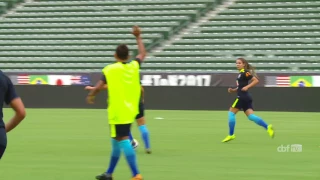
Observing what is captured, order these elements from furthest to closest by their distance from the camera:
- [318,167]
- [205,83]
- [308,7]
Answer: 1. [308,7]
2. [205,83]
3. [318,167]

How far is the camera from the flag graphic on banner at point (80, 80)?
28725 millimetres

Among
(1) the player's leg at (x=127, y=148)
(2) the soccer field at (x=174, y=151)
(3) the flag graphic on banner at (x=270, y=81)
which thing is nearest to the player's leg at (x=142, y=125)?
(2) the soccer field at (x=174, y=151)

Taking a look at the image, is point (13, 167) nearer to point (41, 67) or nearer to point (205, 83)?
point (205, 83)

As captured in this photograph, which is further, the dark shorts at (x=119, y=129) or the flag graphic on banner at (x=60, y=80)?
the flag graphic on banner at (x=60, y=80)

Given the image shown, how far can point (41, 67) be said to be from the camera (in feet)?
108

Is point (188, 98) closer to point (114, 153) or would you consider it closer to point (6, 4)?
point (6, 4)

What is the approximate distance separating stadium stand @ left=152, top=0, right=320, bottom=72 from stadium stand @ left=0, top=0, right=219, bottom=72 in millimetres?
1323

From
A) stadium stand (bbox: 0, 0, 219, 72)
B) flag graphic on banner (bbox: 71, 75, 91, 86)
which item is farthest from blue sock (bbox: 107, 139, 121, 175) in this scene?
stadium stand (bbox: 0, 0, 219, 72)

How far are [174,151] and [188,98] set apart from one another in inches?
564

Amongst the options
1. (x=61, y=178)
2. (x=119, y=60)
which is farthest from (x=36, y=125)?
(x=119, y=60)

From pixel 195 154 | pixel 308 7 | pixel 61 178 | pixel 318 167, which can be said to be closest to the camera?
pixel 61 178

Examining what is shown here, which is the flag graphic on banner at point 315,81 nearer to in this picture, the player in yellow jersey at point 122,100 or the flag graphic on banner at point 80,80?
the flag graphic on banner at point 80,80

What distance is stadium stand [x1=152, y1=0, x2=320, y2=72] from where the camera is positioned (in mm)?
30375

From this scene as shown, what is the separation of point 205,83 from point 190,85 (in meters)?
0.57
